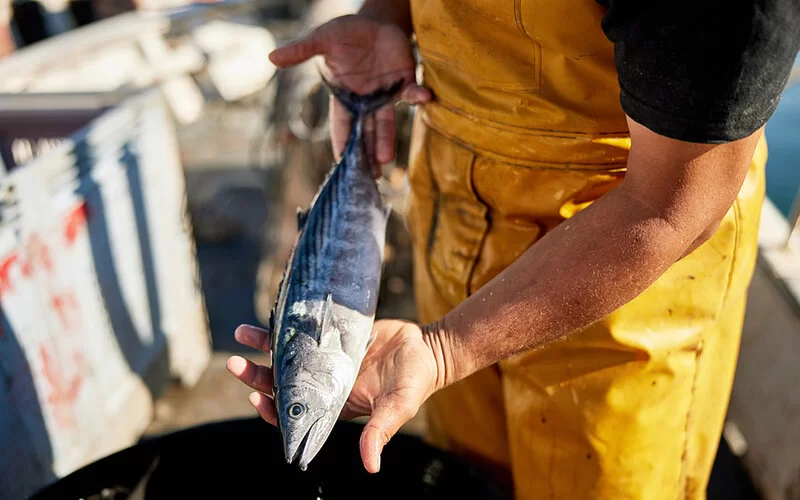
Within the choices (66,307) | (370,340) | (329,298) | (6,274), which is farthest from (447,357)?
(66,307)

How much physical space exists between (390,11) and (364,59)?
158mm

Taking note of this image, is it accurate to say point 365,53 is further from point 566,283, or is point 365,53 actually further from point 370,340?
point 566,283

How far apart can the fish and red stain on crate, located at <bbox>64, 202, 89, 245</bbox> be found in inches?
40.0

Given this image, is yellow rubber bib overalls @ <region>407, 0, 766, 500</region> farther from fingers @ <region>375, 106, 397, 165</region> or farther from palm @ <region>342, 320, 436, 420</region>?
palm @ <region>342, 320, 436, 420</region>

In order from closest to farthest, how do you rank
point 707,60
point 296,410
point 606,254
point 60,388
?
point 707,60
point 606,254
point 296,410
point 60,388

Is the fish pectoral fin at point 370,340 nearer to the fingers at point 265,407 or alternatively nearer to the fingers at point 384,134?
the fingers at point 265,407

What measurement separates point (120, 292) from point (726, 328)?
2.21m

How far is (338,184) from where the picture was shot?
1.76m

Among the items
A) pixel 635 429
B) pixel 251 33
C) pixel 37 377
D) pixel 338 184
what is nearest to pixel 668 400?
pixel 635 429

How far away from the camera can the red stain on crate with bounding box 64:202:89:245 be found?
221 centimetres

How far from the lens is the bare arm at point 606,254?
100 cm

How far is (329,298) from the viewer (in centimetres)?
139

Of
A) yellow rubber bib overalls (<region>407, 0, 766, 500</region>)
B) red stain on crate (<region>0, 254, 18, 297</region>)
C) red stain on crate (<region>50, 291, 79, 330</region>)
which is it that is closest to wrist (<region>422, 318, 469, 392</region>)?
yellow rubber bib overalls (<region>407, 0, 766, 500</region>)

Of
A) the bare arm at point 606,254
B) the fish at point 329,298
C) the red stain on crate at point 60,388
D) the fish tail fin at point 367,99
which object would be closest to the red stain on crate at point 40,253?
the red stain on crate at point 60,388
